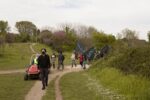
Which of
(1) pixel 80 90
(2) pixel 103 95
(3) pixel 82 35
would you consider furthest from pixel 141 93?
(3) pixel 82 35

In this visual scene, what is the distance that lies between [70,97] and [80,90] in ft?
9.62

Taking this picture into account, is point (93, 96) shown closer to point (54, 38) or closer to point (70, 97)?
point (70, 97)

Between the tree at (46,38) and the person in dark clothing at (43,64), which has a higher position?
the tree at (46,38)

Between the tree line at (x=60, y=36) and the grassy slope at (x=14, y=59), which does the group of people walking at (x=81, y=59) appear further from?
the tree line at (x=60, y=36)

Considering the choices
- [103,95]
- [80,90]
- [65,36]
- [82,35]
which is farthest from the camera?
[82,35]

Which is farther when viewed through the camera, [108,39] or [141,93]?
[108,39]

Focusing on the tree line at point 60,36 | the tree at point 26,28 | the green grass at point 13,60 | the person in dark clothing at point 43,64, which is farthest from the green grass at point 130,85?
the tree at point 26,28

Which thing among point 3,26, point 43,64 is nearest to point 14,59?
point 3,26

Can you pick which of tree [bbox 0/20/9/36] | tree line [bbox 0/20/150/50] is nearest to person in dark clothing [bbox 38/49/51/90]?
tree line [bbox 0/20/150/50]

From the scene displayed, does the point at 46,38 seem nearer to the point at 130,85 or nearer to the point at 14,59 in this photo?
the point at 14,59

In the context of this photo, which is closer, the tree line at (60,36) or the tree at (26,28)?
the tree line at (60,36)

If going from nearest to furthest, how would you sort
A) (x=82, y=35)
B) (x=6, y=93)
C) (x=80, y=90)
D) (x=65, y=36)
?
(x=6, y=93) → (x=80, y=90) → (x=65, y=36) → (x=82, y=35)

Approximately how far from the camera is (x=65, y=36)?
322 feet

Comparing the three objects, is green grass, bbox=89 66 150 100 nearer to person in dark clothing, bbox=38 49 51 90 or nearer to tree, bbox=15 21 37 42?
person in dark clothing, bbox=38 49 51 90
